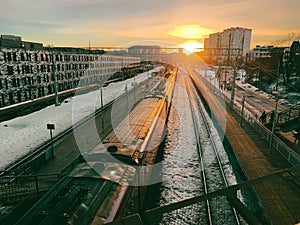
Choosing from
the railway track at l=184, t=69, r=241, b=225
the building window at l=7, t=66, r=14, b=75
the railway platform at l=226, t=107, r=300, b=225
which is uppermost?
the building window at l=7, t=66, r=14, b=75

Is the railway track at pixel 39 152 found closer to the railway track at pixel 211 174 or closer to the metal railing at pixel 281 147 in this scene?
the railway track at pixel 211 174

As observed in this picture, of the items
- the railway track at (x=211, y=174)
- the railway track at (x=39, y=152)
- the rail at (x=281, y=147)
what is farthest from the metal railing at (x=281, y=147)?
the railway track at (x=39, y=152)

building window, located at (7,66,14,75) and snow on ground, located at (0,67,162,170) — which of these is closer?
snow on ground, located at (0,67,162,170)

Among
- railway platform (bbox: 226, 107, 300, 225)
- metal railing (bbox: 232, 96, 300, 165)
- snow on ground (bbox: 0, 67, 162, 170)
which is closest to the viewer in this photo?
railway platform (bbox: 226, 107, 300, 225)

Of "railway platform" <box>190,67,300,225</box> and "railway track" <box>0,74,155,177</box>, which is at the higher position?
"railway platform" <box>190,67,300,225</box>

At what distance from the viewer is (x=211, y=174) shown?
16.0 metres

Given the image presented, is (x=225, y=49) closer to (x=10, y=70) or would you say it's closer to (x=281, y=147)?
(x=281, y=147)

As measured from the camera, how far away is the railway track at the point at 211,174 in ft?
37.2

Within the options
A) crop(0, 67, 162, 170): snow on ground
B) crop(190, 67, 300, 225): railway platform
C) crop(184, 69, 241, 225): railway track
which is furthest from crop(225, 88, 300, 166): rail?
crop(0, 67, 162, 170): snow on ground

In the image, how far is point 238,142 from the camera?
65.3ft

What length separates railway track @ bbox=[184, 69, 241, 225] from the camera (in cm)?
1135

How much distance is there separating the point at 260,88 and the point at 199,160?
160 ft

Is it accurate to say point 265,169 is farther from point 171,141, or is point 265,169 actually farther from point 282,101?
point 282,101

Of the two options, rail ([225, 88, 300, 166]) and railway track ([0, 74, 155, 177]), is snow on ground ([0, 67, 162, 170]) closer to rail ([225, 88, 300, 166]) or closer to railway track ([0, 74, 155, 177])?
railway track ([0, 74, 155, 177])
